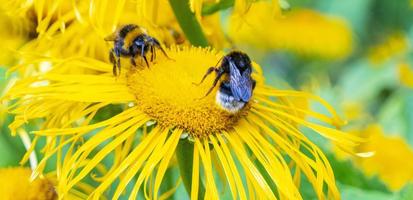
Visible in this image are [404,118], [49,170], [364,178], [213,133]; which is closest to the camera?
[213,133]

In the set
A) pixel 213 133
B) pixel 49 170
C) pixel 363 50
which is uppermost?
pixel 213 133

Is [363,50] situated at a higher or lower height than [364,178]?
lower

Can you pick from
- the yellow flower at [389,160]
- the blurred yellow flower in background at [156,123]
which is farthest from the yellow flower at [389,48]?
the blurred yellow flower in background at [156,123]

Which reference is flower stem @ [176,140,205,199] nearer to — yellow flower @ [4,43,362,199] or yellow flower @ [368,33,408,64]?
yellow flower @ [4,43,362,199]

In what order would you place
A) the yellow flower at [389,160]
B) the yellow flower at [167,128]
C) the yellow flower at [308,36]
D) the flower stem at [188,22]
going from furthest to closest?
the yellow flower at [308,36], the yellow flower at [389,160], the flower stem at [188,22], the yellow flower at [167,128]

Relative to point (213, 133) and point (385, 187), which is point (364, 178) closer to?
point (385, 187)

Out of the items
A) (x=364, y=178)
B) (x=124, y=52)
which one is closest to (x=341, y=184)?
(x=364, y=178)

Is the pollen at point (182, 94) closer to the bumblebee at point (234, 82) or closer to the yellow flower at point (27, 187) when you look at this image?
the bumblebee at point (234, 82)
